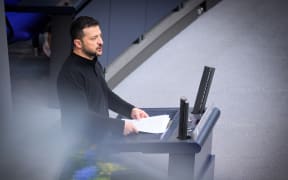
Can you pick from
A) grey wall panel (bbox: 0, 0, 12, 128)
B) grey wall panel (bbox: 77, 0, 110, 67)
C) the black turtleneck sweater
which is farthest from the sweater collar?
grey wall panel (bbox: 77, 0, 110, 67)

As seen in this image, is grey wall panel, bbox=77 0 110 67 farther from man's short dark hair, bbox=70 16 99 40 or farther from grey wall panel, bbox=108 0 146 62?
man's short dark hair, bbox=70 16 99 40

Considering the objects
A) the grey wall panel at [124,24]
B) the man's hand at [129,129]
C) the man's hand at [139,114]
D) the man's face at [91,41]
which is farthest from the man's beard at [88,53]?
the grey wall panel at [124,24]

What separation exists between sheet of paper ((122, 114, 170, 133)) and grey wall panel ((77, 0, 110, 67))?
2257 millimetres

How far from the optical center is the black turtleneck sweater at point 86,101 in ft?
5.72

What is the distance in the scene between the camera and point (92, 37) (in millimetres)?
1970

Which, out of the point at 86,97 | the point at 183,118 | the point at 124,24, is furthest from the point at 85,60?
the point at 124,24

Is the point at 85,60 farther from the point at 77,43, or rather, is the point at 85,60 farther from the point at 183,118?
the point at 183,118

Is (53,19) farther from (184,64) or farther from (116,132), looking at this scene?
(184,64)

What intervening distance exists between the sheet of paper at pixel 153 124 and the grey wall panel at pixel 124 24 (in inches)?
97.8

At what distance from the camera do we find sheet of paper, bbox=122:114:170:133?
1.75 metres

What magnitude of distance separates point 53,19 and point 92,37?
4.29 ft

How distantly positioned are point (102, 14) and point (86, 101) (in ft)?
7.85

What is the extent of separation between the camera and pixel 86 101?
6.08 feet

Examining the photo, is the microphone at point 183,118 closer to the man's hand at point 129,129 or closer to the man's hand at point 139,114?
the man's hand at point 129,129
